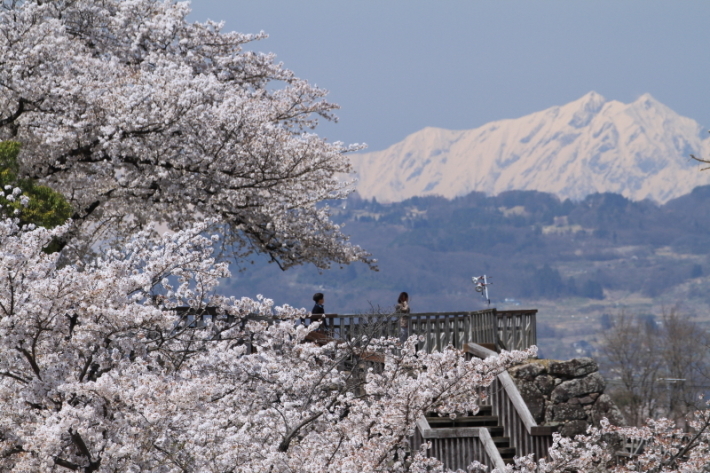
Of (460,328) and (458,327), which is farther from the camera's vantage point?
(460,328)

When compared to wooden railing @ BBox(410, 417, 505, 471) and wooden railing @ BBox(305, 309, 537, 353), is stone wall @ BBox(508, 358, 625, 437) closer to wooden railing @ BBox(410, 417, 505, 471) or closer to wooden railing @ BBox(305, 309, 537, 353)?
wooden railing @ BBox(305, 309, 537, 353)

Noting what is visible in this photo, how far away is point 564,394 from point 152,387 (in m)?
10.6

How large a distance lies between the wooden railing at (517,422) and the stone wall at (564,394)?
187 centimetres

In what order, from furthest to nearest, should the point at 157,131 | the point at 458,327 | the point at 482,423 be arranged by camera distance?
1. the point at 458,327
2. the point at 157,131
3. the point at 482,423

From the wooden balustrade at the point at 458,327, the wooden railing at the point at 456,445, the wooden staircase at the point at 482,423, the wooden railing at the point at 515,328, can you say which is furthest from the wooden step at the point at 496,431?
the wooden railing at the point at 515,328

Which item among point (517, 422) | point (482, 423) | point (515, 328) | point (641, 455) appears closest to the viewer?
point (641, 455)

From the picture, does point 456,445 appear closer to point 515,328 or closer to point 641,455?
point 641,455

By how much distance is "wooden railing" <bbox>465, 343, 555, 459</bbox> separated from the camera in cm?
1228

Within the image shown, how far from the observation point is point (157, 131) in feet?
51.9

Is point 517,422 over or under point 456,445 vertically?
over

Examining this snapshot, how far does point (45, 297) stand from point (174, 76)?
9785mm

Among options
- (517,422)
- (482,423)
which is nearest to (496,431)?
(482,423)

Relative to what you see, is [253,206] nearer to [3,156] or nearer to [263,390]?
[3,156]

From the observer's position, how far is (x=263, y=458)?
7703 millimetres
